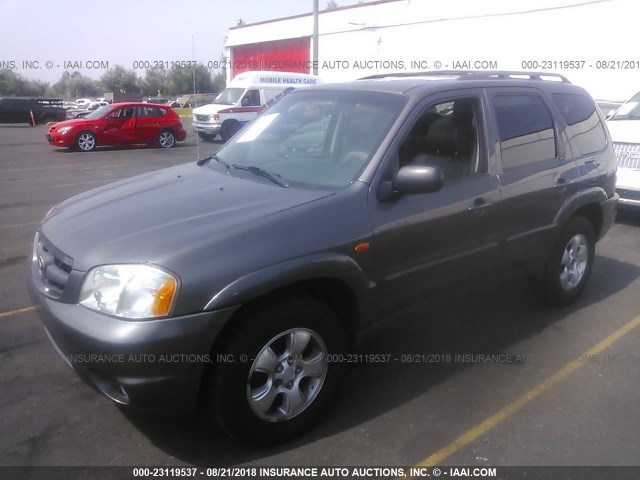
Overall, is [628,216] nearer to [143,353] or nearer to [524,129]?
[524,129]

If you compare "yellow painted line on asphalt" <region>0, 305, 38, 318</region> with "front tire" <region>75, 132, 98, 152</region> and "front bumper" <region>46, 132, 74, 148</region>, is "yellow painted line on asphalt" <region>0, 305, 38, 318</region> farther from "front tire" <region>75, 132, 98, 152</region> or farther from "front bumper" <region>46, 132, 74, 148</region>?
"front tire" <region>75, 132, 98, 152</region>

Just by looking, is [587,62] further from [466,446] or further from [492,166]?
[466,446]

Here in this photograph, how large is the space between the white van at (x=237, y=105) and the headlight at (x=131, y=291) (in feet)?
54.3

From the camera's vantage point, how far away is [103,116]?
1734 centimetres

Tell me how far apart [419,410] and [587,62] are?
20.7m

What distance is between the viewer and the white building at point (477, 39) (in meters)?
19.7

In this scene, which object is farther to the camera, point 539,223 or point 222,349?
point 539,223

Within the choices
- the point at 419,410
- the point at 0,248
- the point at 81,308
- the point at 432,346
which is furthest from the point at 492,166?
the point at 0,248

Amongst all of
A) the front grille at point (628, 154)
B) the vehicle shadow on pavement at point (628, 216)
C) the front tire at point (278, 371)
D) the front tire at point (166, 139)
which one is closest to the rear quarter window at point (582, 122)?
the front grille at point (628, 154)

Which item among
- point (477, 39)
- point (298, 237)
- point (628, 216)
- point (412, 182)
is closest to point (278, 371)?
point (298, 237)

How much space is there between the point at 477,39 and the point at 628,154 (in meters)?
18.5

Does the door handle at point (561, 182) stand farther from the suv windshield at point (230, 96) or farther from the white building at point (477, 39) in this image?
the white building at point (477, 39)

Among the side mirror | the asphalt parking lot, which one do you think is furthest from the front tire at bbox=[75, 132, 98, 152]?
the side mirror

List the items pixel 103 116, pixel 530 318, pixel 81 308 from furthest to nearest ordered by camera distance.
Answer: pixel 103 116 → pixel 530 318 → pixel 81 308
